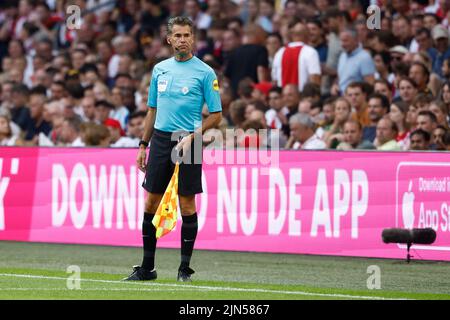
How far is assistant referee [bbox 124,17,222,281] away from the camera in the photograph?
11859 mm

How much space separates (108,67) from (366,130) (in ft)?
26.6

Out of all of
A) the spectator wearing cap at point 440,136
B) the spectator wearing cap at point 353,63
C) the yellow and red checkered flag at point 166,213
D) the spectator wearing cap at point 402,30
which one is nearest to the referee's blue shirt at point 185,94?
the yellow and red checkered flag at point 166,213

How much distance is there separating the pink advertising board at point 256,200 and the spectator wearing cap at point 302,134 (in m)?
1.58

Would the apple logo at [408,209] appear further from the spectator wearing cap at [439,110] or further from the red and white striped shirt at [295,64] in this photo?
the red and white striped shirt at [295,64]

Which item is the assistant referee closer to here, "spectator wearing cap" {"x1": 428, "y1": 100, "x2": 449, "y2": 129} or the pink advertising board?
the pink advertising board

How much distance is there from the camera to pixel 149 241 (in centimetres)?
1209

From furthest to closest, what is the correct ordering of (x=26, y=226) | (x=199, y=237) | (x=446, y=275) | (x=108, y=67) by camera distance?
(x=108, y=67) < (x=26, y=226) < (x=199, y=237) < (x=446, y=275)

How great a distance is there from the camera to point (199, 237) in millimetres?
16156

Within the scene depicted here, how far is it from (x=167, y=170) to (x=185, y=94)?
735 mm

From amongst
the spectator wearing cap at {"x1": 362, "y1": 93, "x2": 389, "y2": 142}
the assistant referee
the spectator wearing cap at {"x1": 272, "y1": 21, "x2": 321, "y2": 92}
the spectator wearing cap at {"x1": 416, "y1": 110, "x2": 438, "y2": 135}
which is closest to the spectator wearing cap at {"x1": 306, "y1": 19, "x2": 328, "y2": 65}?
the spectator wearing cap at {"x1": 272, "y1": 21, "x2": 321, "y2": 92}

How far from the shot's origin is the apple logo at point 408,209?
48.6 ft

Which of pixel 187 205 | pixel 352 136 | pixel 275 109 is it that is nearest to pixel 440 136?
pixel 352 136
